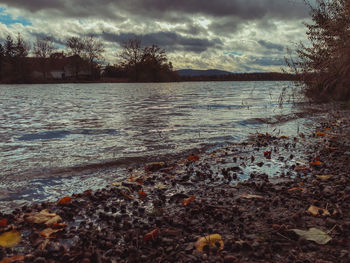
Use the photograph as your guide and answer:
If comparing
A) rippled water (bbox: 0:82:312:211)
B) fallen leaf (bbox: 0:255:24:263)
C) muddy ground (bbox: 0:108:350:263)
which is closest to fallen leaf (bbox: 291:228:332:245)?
muddy ground (bbox: 0:108:350:263)

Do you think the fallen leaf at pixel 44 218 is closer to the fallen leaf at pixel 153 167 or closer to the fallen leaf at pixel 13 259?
the fallen leaf at pixel 13 259

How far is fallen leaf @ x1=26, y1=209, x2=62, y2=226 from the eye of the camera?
2912mm

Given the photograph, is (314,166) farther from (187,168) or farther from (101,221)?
(101,221)

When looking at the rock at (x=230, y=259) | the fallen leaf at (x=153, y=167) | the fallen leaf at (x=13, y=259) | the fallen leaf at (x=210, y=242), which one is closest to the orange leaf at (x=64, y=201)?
the fallen leaf at (x=13, y=259)

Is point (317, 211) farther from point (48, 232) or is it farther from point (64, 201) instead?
point (64, 201)

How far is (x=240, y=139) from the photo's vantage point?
7844 millimetres

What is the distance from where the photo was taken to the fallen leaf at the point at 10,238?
8.20 feet

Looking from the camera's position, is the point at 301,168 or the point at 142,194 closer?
the point at 142,194

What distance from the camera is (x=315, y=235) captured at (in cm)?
253

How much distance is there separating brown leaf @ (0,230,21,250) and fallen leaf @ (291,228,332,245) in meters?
2.73

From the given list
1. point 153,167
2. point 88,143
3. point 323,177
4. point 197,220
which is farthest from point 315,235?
point 88,143

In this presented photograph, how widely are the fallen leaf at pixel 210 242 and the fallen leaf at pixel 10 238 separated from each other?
1.74 meters

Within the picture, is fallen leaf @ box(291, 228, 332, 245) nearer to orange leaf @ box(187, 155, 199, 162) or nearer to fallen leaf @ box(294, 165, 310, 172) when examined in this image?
fallen leaf @ box(294, 165, 310, 172)

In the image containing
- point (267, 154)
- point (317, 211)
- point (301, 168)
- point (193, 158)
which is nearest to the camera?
point (317, 211)
